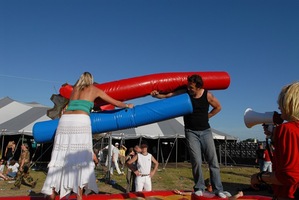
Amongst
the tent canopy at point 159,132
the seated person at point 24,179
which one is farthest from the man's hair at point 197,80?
the tent canopy at point 159,132

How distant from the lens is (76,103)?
3049 mm

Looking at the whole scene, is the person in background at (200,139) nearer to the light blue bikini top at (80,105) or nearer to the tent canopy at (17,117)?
the light blue bikini top at (80,105)

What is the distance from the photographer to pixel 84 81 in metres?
3.19

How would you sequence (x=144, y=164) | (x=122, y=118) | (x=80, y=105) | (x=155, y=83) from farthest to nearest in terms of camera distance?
1. (x=144, y=164)
2. (x=155, y=83)
3. (x=122, y=118)
4. (x=80, y=105)

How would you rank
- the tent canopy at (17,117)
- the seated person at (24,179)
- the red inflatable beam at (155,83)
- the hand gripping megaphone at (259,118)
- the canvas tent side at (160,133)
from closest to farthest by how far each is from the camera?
1. the hand gripping megaphone at (259,118)
2. the red inflatable beam at (155,83)
3. the seated person at (24,179)
4. the tent canopy at (17,117)
5. the canvas tent side at (160,133)

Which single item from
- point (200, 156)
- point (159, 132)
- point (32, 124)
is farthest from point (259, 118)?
point (32, 124)

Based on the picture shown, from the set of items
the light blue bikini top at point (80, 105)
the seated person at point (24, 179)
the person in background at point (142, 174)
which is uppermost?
the light blue bikini top at point (80, 105)

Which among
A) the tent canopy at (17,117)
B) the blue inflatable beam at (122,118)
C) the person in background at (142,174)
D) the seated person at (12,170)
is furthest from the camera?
the tent canopy at (17,117)

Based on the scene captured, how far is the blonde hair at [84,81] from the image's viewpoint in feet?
10.4

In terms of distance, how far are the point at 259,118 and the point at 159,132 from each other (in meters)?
11.7

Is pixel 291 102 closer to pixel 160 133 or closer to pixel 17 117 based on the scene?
pixel 160 133

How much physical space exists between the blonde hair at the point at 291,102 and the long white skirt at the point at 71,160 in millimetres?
1940

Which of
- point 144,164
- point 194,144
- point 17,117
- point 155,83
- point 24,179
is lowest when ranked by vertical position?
point 24,179

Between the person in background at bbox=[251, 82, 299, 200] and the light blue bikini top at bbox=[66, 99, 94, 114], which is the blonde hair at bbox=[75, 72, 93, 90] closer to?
the light blue bikini top at bbox=[66, 99, 94, 114]
